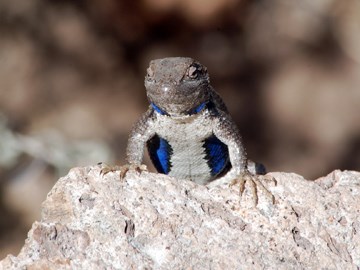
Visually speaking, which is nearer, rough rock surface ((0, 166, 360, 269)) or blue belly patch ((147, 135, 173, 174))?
rough rock surface ((0, 166, 360, 269))

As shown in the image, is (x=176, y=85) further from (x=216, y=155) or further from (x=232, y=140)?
(x=216, y=155)

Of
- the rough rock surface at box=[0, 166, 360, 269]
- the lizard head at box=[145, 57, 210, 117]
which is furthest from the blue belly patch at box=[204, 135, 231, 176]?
the rough rock surface at box=[0, 166, 360, 269]

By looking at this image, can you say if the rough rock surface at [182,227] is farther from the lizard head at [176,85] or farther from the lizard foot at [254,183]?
Result: the lizard head at [176,85]

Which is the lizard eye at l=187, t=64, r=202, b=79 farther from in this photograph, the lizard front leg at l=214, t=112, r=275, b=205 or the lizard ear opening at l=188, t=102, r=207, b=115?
the lizard front leg at l=214, t=112, r=275, b=205

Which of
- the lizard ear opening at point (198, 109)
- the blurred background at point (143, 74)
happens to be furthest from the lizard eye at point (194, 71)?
the blurred background at point (143, 74)

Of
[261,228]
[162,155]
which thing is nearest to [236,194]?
[261,228]

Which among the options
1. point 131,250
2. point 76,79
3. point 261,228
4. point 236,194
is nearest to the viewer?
point 131,250

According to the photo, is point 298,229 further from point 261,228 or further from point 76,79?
point 76,79
